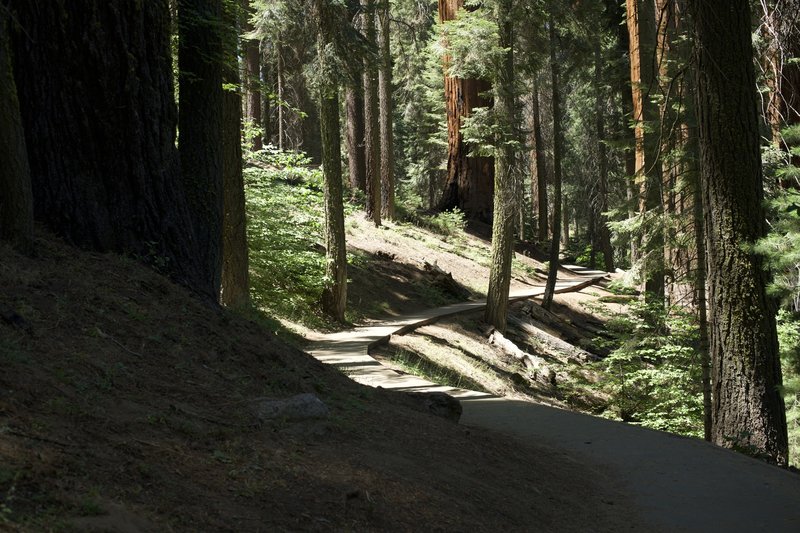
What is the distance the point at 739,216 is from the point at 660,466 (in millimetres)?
2979

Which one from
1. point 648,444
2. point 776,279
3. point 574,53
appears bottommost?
point 648,444

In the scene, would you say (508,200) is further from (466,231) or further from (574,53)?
(466,231)

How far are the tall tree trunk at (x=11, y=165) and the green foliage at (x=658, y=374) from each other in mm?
10993

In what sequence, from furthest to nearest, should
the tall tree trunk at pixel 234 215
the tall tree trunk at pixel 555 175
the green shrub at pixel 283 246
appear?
1. the tall tree trunk at pixel 555 175
2. the green shrub at pixel 283 246
3. the tall tree trunk at pixel 234 215

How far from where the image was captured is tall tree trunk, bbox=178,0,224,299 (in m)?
8.45

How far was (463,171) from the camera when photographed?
31375 millimetres

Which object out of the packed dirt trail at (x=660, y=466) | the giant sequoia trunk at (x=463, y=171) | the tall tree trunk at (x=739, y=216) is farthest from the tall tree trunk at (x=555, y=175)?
the tall tree trunk at (x=739, y=216)

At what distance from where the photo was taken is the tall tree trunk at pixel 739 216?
8477 millimetres

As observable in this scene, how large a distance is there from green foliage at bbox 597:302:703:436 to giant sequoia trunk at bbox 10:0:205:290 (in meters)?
9.62

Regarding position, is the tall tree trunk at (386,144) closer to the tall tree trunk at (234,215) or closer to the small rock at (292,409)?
the tall tree trunk at (234,215)

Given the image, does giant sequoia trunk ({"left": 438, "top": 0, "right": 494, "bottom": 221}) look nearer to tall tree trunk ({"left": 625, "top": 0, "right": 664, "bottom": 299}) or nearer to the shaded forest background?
tall tree trunk ({"left": 625, "top": 0, "right": 664, "bottom": 299})

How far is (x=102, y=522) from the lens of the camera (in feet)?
10.5

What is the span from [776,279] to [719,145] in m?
2.98

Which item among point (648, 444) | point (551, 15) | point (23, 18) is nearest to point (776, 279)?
point (648, 444)
